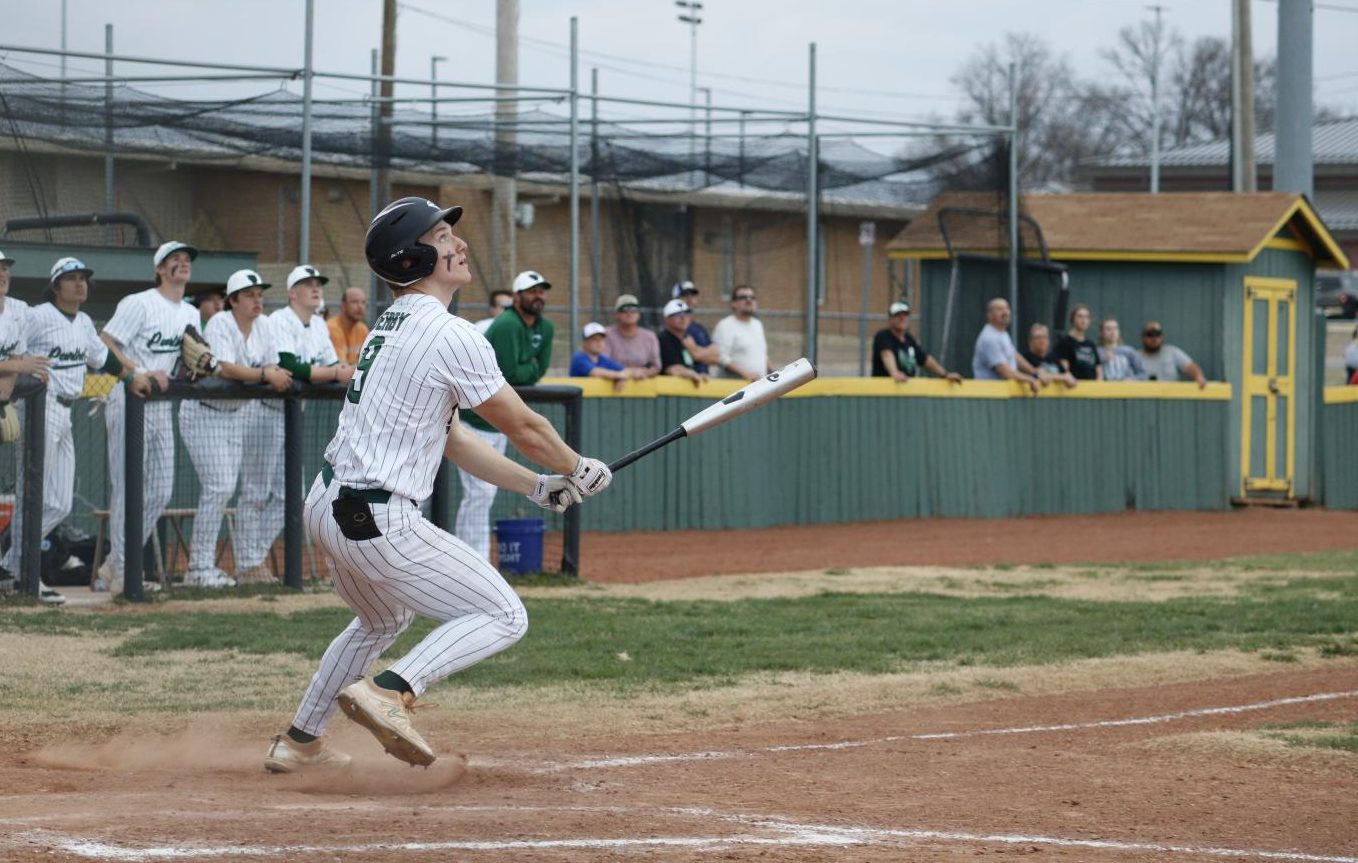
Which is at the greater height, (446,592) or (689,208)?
(689,208)

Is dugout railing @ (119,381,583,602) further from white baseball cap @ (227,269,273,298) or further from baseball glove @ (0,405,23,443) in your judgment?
white baseball cap @ (227,269,273,298)

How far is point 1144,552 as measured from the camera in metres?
16.2

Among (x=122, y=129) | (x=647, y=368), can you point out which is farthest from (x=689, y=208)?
(x=122, y=129)

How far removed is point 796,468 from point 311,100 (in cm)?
650

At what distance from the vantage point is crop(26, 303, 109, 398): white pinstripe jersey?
439 inches

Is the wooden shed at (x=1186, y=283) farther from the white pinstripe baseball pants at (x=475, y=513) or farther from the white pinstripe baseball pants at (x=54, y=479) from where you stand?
the white pinstripe baseball pants at (x=54, y=479)

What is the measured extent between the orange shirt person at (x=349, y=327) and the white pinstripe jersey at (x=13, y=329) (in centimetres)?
256

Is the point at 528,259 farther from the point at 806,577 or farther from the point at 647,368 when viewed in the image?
the point at 806,577

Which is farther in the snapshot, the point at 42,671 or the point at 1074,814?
the point at 42,671

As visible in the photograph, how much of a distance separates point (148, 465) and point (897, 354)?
914cm

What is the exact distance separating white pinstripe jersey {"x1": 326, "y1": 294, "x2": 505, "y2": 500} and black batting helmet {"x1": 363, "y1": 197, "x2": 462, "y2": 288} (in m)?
0.18

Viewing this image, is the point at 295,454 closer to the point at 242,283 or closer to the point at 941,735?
the point at 242,283

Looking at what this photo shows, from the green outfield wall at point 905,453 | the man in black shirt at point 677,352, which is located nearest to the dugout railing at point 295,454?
the green outfield wall at point 905,453

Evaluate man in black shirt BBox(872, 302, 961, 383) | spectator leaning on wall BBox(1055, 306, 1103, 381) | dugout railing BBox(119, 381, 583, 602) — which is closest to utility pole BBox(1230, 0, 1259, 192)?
spectator leaning on wall BBox(1055, 306, 1103, 381)
